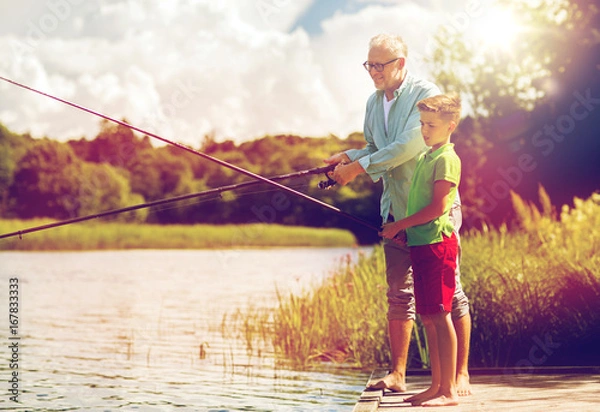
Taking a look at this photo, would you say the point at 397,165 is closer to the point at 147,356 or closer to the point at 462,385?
the point at 462,385

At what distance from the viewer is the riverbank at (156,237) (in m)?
33.0

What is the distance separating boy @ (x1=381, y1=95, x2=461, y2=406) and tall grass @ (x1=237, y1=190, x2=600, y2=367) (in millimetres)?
2263

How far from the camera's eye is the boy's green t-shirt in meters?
4.46

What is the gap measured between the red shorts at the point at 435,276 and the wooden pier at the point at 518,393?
52 cm

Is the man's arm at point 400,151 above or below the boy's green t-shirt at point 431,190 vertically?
above

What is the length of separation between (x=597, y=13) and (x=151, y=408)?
1021 centimetres

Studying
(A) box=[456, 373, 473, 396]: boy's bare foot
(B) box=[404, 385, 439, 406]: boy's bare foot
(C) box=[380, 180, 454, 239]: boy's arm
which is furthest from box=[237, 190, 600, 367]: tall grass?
(C) box=[380, 180, 454, 239]: boy's arm

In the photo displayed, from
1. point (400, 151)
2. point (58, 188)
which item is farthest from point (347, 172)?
point (58, 188)

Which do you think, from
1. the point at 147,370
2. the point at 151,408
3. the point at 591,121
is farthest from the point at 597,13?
the point at 151,408

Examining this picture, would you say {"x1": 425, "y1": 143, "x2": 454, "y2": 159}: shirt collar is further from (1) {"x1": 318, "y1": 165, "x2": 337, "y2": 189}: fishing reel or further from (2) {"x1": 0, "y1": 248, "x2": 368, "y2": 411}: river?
(2) {"x1": 0, "y1": 248, "x2": 368, "y2": 411}: river

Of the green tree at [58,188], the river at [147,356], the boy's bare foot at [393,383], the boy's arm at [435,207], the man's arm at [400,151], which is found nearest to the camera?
the boy's arm at [435,207]

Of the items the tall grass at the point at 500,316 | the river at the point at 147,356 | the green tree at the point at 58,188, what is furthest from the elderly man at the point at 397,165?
the green tree at the point at 58,188

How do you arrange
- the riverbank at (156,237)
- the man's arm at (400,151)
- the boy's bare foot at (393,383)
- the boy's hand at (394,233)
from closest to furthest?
the boy's hand at (394,233), the man's arm at (400,151), the boy's bare foot at (393,383), the riverbank at (156,237)

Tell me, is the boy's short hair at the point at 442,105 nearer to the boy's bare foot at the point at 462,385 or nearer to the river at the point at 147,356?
the boy's bare foot at the point at 462,385
